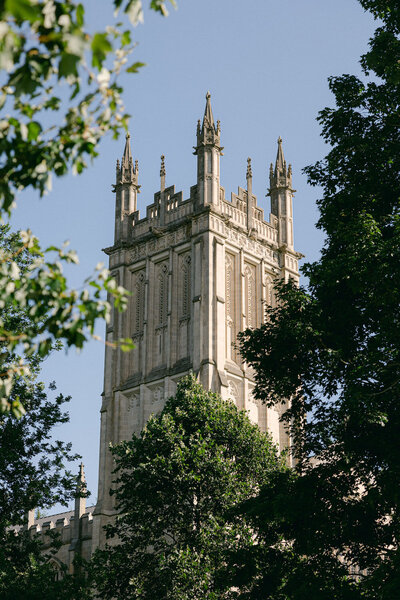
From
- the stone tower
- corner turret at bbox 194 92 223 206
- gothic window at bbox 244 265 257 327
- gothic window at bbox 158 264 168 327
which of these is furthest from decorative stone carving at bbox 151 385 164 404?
corner turret at bbox 194 92 223 206

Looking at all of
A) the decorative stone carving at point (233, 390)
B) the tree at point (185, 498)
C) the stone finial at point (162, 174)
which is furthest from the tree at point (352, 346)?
the stone finial at point (162, 174)

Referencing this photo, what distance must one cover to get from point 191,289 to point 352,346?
30.8 metres

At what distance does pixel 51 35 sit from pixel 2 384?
268 centimetres

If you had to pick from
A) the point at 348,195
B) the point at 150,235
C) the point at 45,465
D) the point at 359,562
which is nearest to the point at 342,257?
the point at 348,195

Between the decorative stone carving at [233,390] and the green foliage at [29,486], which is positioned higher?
the decorative stone carving at [233,390]

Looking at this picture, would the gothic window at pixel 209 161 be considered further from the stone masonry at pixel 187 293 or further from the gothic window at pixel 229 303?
the gothic window at pixel 229 303

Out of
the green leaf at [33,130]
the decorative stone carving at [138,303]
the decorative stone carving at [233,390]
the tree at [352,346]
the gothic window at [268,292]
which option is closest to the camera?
the green leaf at [33,130]

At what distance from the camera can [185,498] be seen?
26.6 m

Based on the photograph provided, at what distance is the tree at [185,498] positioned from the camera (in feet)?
81.2

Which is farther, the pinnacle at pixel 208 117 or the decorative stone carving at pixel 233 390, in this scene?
the pinnacle at pixel 208 117

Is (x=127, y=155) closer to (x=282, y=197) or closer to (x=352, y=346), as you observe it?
(x=282, y=197)

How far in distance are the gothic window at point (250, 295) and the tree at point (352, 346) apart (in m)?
30.3

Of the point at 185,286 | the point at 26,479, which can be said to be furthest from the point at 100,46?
the point at 185,286

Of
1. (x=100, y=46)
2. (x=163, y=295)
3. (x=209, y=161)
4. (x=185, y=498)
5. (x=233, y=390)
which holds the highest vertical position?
(x=209, y=161)
